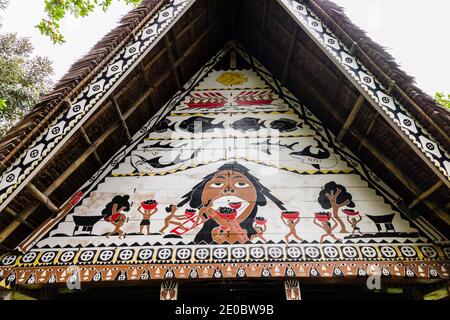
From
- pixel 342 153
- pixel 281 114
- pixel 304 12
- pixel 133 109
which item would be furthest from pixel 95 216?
pixel 304 12

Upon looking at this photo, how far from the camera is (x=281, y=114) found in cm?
427

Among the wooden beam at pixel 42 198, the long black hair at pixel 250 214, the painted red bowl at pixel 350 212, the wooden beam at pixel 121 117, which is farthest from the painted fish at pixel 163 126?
the painted red bowl at pixel 350 212

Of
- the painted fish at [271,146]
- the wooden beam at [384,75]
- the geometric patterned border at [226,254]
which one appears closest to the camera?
the wooden beam at [384,75]

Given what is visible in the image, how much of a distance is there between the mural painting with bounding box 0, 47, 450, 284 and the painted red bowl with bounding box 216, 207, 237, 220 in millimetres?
10

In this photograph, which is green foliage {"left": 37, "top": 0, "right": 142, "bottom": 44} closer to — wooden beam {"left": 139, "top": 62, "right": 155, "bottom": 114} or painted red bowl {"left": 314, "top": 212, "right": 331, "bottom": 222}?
wooden beam {"left": 139, "top": 62, "right": 155, "bottom": 114}

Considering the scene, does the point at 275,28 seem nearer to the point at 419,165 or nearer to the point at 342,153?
the point at 342,153

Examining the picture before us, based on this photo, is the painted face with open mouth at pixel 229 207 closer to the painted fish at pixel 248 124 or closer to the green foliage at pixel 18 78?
the painted fish at pixel 248 124

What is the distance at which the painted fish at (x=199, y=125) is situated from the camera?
13.6ft

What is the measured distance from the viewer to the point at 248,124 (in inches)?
164

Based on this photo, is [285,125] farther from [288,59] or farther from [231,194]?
[231,194]

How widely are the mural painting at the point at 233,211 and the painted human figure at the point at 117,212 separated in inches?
0.5

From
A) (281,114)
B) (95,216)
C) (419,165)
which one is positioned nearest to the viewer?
(419,165)

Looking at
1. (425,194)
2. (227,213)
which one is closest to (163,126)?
(227,213)
